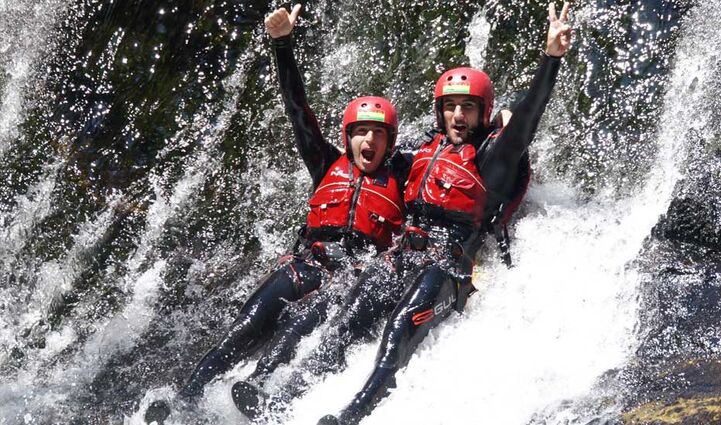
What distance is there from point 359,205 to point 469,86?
1.03 metres

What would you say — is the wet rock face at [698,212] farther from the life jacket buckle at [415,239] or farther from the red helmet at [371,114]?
the red helmet at [371,114]

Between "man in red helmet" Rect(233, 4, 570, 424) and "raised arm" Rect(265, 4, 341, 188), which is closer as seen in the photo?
"man in red helmet" Rect(233, 4, 570, 424)

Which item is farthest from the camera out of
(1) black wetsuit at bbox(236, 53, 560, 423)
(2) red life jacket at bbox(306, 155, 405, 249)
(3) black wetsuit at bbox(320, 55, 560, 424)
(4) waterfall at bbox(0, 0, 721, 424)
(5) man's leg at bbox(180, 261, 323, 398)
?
(2) red life jacket at bbox(306, 155, 405, 249)

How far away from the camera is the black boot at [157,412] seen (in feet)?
15.8

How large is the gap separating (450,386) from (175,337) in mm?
2321

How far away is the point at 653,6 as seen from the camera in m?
6.85

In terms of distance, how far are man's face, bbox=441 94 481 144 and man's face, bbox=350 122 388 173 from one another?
0.43 m

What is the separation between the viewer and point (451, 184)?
5.70 metres

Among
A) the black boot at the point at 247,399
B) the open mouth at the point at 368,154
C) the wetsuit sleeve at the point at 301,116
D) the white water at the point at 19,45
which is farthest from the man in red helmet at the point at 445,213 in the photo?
the white water at the point at 19,45

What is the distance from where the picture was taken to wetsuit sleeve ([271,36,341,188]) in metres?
5.92

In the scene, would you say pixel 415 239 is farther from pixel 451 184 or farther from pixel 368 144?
pixel 368 144

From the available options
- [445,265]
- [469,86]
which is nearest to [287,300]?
[445,265]

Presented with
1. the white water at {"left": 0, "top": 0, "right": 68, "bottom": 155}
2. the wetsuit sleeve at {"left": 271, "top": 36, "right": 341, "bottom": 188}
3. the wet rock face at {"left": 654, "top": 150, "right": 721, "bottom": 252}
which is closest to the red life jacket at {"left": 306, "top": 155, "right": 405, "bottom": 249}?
the wetsuit sleeve at {"left": 271, "top": 36, "right": 341, "bottom": 188}

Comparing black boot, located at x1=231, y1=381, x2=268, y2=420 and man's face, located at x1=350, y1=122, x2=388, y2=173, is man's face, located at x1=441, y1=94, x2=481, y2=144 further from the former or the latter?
black boot, located at x1=231, y1=381, x2=268, y2=420
